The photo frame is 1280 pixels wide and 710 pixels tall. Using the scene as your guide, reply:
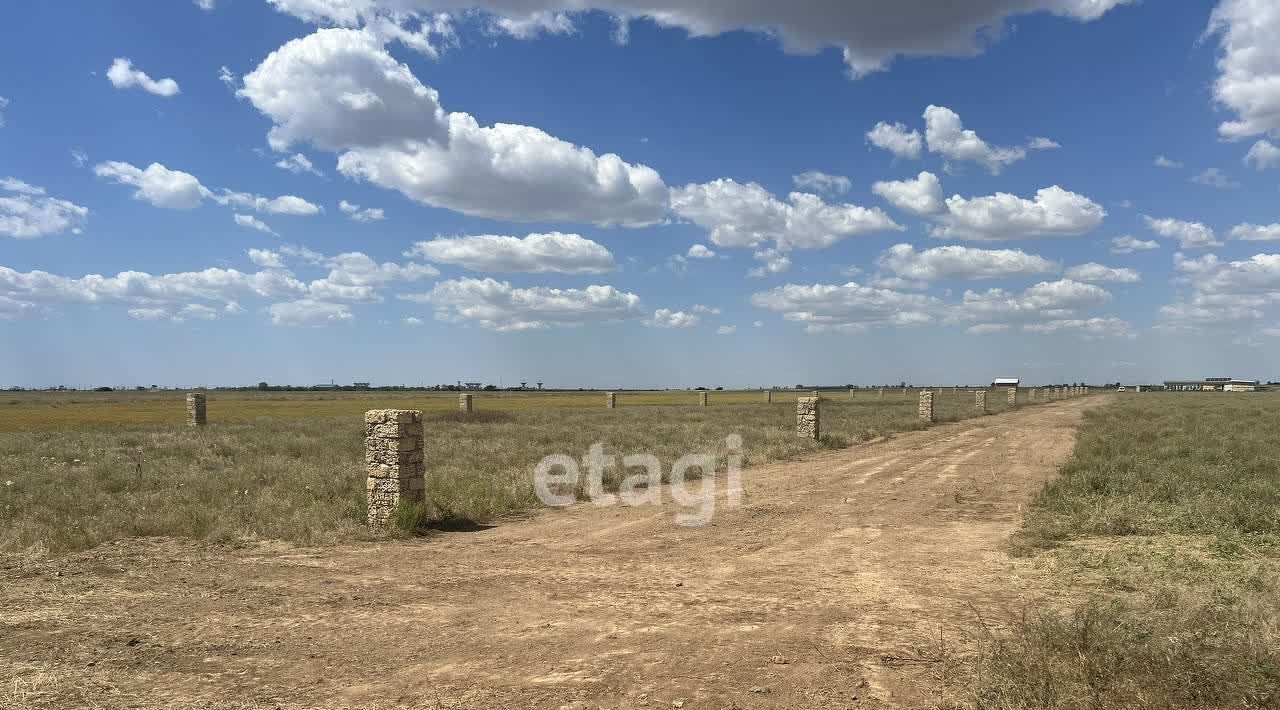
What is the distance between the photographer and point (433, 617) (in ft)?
21.8

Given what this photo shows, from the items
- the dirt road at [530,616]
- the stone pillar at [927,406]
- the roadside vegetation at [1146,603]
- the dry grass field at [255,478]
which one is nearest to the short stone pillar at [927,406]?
the stone pillar at [927,406]

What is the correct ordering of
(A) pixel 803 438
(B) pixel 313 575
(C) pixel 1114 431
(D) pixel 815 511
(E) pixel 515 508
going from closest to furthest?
(B) pixel 313 575, (D) pixel 815 511, (E) pixel 515 508, (A) pixel 803 438, (C) pixel 1114 431

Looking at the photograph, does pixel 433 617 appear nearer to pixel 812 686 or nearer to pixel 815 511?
pixel 812 686

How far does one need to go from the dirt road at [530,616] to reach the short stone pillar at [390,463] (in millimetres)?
1046

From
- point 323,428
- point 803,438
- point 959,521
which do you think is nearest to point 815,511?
point 959,521

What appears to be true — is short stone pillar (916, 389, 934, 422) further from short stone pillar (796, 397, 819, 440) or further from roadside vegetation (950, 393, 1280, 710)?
roadside vegetation (950, 393, 1280, 710)

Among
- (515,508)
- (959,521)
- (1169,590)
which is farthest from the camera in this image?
(515,508)

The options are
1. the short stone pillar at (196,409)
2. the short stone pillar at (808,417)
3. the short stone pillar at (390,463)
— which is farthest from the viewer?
the short stone pillar at (196,409)

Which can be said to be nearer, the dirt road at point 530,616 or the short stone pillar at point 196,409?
the dirt road at point 530,616

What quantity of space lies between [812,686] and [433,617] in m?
3.54

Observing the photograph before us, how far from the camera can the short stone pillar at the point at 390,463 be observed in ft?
36.1

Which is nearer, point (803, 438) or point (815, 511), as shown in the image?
point (815, 511)

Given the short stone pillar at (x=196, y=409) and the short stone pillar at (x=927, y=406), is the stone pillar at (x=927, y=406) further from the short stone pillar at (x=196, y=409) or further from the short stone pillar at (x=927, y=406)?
the short stone pillar at (x=196, y=409)
